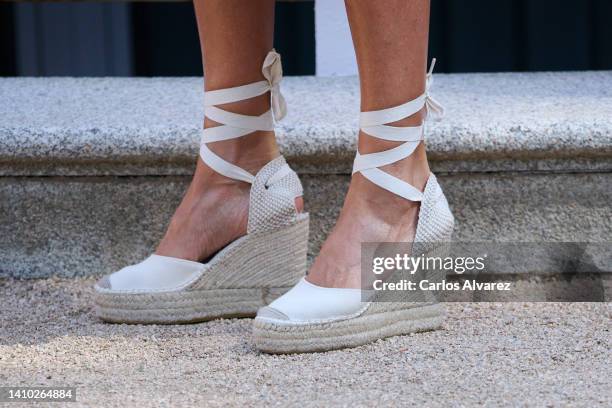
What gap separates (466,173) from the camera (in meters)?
1.27

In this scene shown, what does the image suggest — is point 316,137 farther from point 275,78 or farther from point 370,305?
point 370,305

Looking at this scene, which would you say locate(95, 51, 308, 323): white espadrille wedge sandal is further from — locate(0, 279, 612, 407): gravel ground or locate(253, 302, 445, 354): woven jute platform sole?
locate(253, 302, 445, 354): woven jute platform sole

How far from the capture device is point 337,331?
3.11 ft

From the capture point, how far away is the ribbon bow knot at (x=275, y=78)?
42.4 inches

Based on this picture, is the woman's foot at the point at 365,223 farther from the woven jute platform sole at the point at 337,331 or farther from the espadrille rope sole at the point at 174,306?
the espadrille rope sole at the point at 174,306

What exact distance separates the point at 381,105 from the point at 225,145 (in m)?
0.23

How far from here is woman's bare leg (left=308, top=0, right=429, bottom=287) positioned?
3.08 feet

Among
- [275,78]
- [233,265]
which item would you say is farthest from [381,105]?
[233,265]

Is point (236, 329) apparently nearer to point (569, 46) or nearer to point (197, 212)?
point (197, 212)

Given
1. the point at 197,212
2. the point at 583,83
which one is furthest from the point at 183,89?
the point at 583,83

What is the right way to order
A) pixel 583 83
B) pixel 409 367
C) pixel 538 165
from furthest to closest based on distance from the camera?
pixel 583 83, pixel 538 165, pixel 409 367

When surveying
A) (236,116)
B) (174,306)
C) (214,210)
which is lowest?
(174,306)

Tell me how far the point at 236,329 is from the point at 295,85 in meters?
0.69

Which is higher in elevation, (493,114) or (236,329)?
(493,114)
